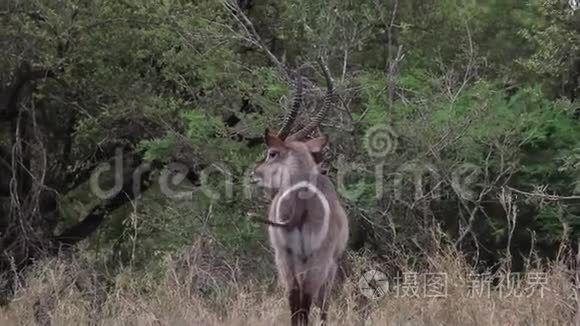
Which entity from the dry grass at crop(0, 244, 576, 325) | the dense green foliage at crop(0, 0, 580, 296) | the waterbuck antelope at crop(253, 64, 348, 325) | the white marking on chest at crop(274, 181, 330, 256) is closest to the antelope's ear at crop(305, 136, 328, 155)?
the waterbuck antelope at crop(253, 64, 348, 325)

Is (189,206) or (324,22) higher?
(324,22)

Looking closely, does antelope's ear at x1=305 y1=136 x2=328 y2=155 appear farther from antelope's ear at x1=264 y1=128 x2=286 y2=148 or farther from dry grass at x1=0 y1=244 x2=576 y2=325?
dry grass at x1=0 y1=244 x2=576 y2=325

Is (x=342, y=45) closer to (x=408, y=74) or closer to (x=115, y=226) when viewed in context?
(x=408, y=74)

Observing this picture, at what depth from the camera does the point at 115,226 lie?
53.1ft

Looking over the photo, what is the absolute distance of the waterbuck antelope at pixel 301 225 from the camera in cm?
734

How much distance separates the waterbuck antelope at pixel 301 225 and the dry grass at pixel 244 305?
0.39m

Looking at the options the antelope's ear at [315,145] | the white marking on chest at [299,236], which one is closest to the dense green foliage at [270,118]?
the antelope's ear at [315,145]

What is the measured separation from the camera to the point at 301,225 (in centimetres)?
733

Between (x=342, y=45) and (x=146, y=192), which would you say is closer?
(x=342, y=45)

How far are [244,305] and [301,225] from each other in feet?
3.93

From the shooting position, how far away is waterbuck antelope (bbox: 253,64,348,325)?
24.1 ft

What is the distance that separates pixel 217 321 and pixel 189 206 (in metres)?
5.30

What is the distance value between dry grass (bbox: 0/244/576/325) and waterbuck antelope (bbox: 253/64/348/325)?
388mm

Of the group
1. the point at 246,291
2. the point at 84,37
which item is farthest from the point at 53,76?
the point at 246,291
